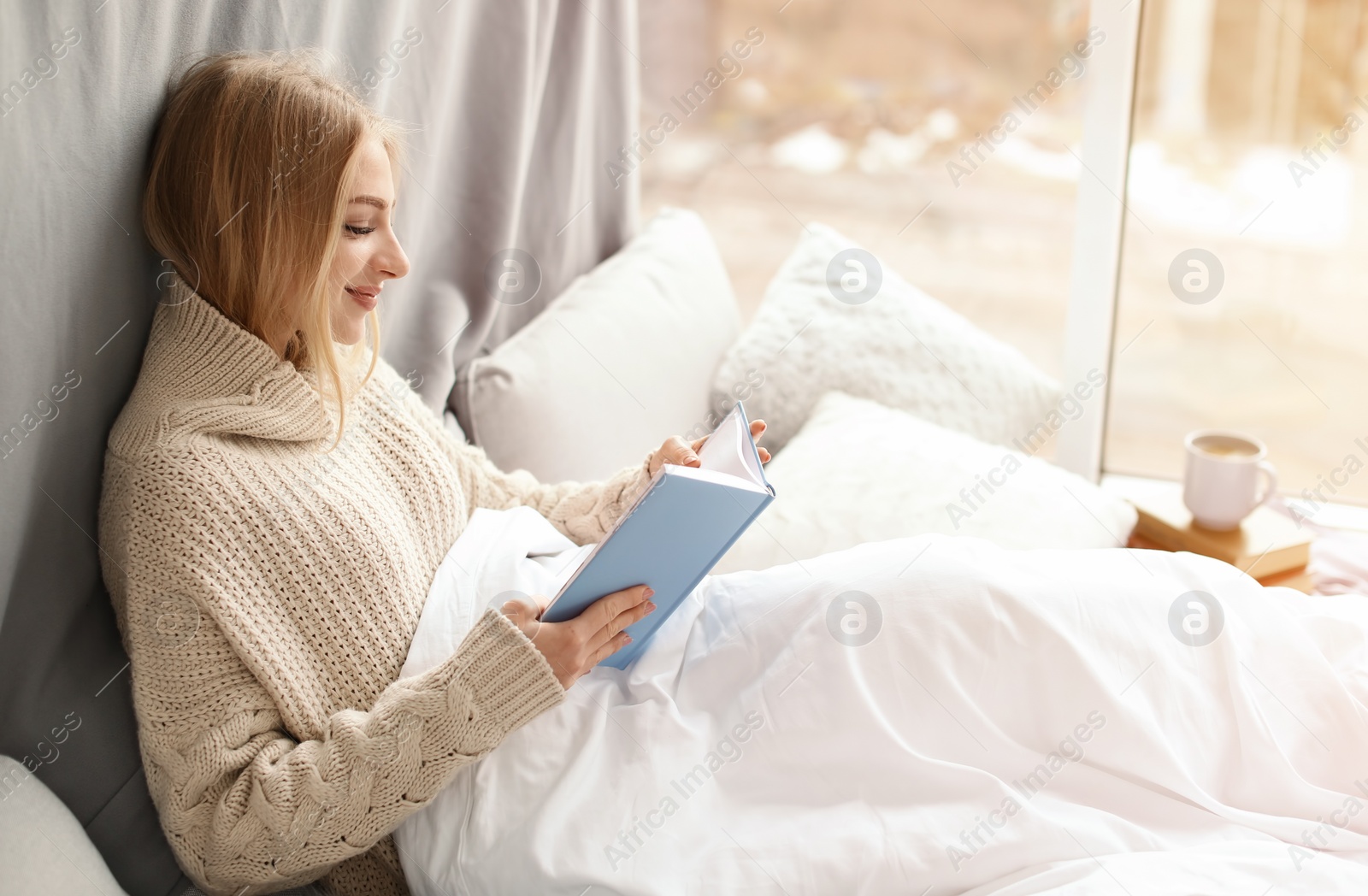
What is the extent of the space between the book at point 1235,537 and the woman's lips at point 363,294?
4.03 ft

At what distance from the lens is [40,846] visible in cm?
89

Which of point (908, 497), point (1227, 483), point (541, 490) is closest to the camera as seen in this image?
point (541, 490)

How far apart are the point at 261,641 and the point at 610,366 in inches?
29.9

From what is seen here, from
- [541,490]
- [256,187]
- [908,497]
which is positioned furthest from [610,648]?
[908,497]

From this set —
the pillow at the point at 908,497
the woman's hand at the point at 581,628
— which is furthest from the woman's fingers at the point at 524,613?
the pillow at the point at 908,497

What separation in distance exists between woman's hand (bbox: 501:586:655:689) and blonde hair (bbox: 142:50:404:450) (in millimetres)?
328

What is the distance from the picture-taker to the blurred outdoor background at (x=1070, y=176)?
7.47ft

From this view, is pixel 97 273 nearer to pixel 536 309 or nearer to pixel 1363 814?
pixel 536 309

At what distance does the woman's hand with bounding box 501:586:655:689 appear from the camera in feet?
3.22

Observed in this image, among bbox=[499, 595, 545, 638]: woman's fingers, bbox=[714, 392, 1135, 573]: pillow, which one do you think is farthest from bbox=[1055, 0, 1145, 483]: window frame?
bbox=[499, 595, 545, 638]: woman's fingers

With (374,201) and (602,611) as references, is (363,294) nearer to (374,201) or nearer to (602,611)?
(374,201)

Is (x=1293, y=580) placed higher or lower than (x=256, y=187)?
lower

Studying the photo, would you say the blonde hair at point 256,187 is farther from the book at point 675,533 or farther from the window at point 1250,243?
the window at point 1250,243

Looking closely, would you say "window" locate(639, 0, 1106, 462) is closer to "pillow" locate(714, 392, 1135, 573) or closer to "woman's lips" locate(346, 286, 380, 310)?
"pillow" locate(714, 392, 1135, 573)
